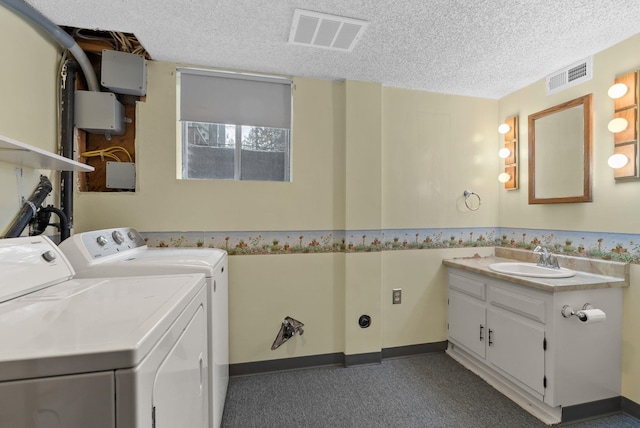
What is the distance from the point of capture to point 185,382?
0.91 metres

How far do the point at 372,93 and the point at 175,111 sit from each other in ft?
4.93

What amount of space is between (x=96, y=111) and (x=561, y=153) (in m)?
3.27

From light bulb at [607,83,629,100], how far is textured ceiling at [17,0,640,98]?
0.29 metres

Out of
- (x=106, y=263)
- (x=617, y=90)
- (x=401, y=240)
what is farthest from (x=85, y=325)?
(x=617, y=90)

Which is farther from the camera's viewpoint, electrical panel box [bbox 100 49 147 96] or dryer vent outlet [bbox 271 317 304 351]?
dryer vent outlet [bbox 271 317 304 351]

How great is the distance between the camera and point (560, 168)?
2143 millimetres

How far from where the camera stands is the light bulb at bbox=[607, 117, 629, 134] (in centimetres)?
171

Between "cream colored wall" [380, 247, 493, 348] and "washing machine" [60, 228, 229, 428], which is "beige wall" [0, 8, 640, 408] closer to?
"cream colored wall" [380, 247, 493, 348]

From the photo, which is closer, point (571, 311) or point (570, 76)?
point (571, 311)

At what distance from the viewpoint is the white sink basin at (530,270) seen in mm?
1845

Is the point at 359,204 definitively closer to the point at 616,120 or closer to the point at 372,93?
the point at 372,93

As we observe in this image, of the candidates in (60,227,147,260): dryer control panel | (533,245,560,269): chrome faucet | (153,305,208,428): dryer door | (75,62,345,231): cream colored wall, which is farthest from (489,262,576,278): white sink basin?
(60,227,147,260): dryer control panel

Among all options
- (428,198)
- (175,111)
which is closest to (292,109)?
(175,111)

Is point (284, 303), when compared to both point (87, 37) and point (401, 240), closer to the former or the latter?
point (401, 240)
